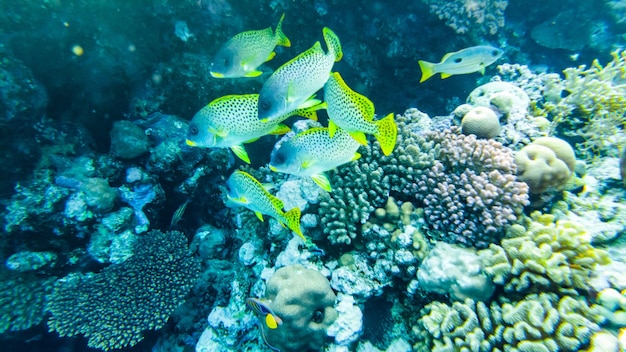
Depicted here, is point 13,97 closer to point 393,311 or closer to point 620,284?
point 393,311

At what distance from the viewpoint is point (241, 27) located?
6.50 metres

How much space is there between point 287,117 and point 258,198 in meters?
0.96

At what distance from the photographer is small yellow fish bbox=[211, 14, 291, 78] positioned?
322 cm

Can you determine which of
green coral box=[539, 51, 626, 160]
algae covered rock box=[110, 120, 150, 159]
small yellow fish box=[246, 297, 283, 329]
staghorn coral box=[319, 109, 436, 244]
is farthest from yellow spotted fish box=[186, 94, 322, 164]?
green coral box=[539, 51, 626, 160]

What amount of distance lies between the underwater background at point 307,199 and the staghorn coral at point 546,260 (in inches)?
0.7

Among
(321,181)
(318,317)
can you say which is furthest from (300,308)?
(321,181)

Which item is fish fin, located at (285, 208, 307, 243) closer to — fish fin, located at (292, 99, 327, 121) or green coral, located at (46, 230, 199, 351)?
fish fin, located at (292, 99, 327, 121)

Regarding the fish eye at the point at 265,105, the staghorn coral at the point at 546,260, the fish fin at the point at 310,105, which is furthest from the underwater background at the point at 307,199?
the fish eye at the point at 265,105

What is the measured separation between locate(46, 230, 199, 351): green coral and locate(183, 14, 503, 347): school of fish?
2.16 metres

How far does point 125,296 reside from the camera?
194 inches

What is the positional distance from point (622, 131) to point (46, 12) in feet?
34.6

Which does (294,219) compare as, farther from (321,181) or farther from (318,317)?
(318,317)

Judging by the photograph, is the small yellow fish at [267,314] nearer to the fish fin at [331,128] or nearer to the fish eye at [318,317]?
the fish eye at [318,317]

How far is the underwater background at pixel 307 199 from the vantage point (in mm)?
3191
